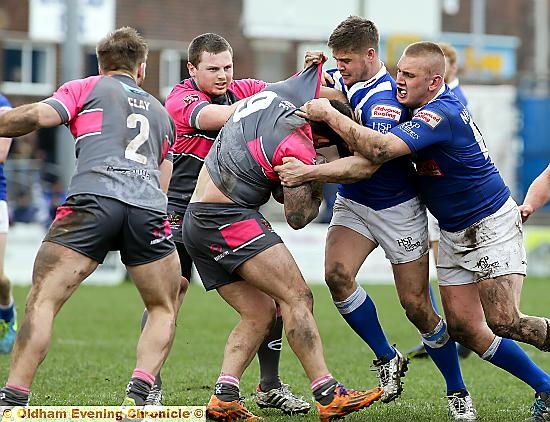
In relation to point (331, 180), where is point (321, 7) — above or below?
above

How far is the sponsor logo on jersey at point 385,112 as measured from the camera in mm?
6884

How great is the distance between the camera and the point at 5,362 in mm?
9398

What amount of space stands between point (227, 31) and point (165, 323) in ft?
99.1

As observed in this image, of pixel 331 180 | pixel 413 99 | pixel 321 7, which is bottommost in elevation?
pixel 331 180

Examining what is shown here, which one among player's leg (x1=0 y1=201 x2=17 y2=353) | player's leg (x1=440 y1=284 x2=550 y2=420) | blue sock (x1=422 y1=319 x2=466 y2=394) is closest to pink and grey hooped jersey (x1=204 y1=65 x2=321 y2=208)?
player's leg (x1=440 y1=284 x2=550 y2=420)

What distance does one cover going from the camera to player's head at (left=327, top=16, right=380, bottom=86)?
6970mm

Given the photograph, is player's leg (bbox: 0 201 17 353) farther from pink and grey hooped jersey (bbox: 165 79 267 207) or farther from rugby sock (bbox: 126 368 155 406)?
rugby sock (bbox: 126 368 155 406)

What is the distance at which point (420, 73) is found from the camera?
687 centimetres

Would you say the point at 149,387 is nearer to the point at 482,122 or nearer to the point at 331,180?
the point at 331,180

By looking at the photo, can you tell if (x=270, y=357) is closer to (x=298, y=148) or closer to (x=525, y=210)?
(x=298, y=148)

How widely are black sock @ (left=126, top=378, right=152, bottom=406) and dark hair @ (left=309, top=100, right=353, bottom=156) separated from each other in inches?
70.8

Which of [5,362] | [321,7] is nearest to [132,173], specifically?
[5,362]

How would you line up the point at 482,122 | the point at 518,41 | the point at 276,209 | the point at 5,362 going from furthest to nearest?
the point at 518,41 < the point at 276,209 < the point at 482,122 < the point at 5,362

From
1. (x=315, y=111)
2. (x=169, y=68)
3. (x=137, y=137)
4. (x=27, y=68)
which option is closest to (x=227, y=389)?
(x=137, y=137)
